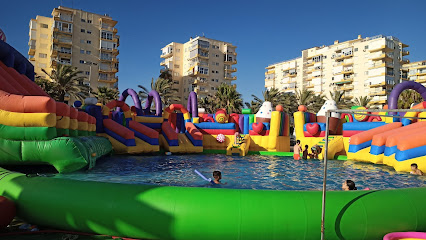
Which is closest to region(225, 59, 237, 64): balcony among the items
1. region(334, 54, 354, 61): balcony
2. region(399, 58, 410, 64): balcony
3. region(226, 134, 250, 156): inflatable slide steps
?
region(334, 54, 354, 61): balcony

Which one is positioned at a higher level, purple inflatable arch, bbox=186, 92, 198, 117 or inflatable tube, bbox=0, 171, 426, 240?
purple inflatable arch, bbox=186, 92, 198, 117

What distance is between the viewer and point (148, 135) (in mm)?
13570

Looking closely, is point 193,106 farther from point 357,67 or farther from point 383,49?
point 383,49

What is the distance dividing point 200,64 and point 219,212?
51982mm

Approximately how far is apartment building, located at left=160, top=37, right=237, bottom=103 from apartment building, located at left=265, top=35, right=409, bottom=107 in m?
15.0

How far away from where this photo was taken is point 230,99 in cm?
3672

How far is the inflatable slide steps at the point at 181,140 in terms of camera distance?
1454 centimetres

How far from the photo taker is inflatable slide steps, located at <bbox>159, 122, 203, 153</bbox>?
14542 millimetres

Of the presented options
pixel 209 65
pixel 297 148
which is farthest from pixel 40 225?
pixel 209 65

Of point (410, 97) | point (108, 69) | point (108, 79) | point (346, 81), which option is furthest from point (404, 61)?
point (108, 79)

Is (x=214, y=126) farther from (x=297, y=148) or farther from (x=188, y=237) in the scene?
(x=188, y=237)

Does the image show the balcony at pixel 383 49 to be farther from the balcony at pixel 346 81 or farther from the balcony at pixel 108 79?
the balcony at pixel 108 79

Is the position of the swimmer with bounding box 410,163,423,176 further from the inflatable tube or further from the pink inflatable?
the pink inflatable

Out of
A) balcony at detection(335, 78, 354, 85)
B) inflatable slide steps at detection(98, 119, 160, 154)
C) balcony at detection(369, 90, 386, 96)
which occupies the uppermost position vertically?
balcony at detection(335, 78, 354, 85)
